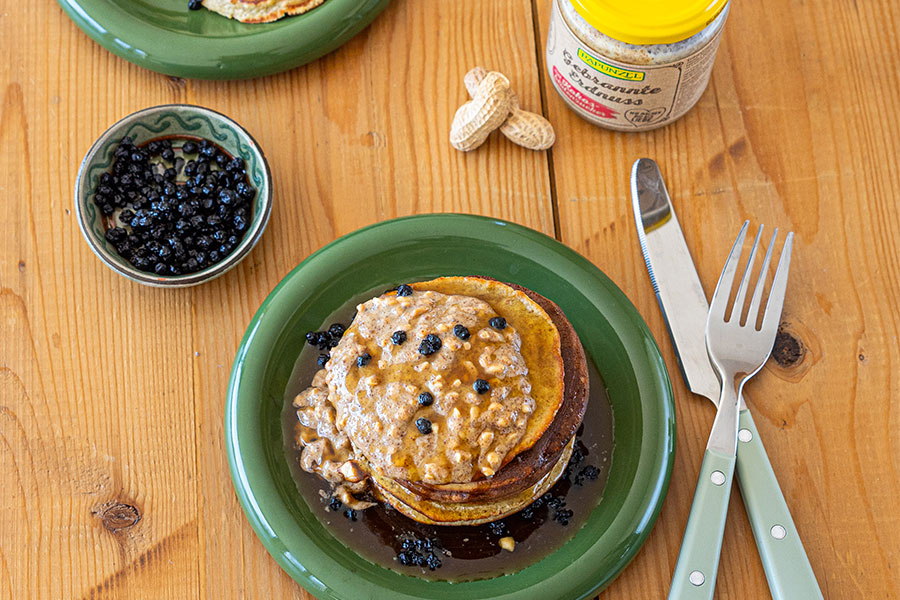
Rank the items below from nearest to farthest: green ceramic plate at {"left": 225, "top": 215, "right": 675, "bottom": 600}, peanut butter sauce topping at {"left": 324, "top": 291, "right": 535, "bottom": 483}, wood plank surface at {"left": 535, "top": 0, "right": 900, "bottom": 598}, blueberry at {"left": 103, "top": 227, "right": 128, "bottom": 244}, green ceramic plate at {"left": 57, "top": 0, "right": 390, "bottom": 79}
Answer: peanut butter sauce topping at {"left": 324, "top": 291, "right": 535, "bottom": 483} → green ceramic plate at {"left": 225, "top": 215, "right": 675, "bottom": 600} → wood plank surface at {"left": 535, "top": 0, "right": 900, "bottom": 598} → blueberry at {"left": 103, "top": 227, "right": 128, "bottom": 244} → green ceramic plate at {"left": 57, "top": 0, "right": 390, "bottom": 79}

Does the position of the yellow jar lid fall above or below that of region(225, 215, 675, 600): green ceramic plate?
above

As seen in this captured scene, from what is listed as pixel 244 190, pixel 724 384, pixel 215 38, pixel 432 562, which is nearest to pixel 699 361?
pixel 724 384

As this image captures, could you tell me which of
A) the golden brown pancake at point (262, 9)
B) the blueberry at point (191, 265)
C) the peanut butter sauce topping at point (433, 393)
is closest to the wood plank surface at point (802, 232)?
the peanut butter sauce topping at point (433, 393)

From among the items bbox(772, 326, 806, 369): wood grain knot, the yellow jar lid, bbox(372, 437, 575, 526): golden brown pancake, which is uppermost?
the yellow jar lid

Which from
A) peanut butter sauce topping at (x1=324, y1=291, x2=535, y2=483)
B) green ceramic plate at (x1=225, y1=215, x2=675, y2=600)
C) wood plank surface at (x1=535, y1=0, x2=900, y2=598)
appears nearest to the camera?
peanut butter sauce topping at (x1=324, y1=291, x2=535, y2=483)

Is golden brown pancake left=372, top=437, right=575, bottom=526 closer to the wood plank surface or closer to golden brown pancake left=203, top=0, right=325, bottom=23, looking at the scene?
the wood plank surface

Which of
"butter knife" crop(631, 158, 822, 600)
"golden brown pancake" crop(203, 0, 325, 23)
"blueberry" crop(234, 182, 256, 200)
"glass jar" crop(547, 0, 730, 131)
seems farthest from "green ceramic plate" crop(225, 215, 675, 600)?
"golden brown pancake" crop(203, 0, 325, 23)

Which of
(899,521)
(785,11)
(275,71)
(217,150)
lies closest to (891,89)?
(785,11)
